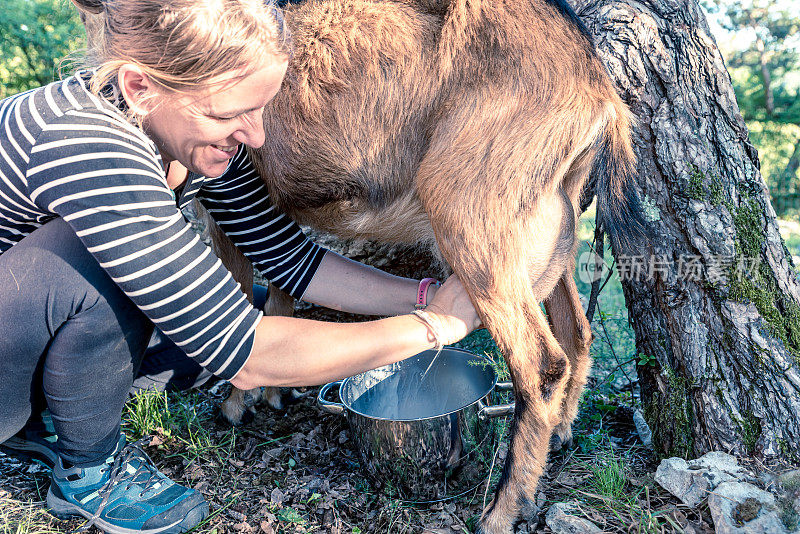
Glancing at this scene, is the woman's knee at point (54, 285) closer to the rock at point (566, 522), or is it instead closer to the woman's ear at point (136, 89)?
the woman's ear at point (136, 89)

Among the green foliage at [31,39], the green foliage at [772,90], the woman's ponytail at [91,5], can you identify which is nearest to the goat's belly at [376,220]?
the woman's ponytail at [91,5]

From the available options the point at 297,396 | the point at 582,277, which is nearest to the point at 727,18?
the point at 582,277

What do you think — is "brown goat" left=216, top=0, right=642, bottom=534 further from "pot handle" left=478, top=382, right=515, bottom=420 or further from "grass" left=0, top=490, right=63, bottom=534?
"grass" left=0, top=490, right=63, bottom=534

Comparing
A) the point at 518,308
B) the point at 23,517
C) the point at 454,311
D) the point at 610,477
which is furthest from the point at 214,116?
the point at 610,477

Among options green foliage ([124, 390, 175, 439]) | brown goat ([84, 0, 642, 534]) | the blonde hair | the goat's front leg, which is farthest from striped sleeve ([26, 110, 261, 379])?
the goat's front leg

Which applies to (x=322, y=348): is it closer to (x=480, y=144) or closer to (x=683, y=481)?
(x=480, y=144)

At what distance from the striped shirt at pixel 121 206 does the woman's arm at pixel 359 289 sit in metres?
0.75

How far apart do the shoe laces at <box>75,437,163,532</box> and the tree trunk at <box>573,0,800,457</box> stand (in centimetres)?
203

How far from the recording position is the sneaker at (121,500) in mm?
2059

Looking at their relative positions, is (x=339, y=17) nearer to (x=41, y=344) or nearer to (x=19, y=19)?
(x=41, y=344)

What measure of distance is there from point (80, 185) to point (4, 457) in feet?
5.83

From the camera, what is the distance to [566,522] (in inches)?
79.8

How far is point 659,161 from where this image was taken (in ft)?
7.76

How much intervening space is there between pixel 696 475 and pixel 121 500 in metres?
2.02
